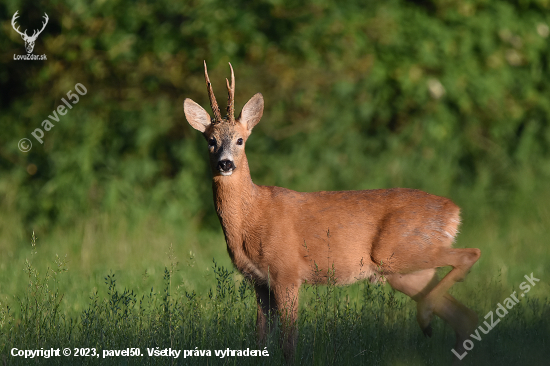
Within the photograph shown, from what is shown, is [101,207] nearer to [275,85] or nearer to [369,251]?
[275,85]

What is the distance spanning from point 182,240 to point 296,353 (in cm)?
360

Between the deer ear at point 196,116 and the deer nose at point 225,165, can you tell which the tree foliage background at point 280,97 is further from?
the deer nose at point 225,165

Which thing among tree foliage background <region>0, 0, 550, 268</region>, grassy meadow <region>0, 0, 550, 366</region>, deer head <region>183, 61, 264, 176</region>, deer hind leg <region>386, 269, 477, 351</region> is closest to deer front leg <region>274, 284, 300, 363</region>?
deer hind leg <region>386, 269, 477, 351</region>

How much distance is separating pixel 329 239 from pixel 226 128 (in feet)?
3.40

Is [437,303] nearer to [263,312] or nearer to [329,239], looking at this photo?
[329,239]

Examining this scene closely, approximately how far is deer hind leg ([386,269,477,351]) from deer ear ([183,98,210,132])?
1701 mm

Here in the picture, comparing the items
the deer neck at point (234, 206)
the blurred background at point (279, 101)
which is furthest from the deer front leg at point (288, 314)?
the blurred background at point (279, 101)

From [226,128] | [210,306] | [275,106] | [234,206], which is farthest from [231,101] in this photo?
[275,106]

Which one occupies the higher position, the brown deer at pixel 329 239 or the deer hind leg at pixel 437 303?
the brown deer at pixel 329 239

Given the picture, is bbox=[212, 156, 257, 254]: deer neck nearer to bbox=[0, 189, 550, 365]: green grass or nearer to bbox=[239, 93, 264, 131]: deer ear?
bbox=[0, 189, 550, 365]: green grass

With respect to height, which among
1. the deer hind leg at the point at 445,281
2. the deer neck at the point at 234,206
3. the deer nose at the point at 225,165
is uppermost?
the deer nose at the point at 225,165

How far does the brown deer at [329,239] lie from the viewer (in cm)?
449

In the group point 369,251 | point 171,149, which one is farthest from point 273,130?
point 369,251

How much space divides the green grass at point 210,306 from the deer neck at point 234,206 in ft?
0.80
